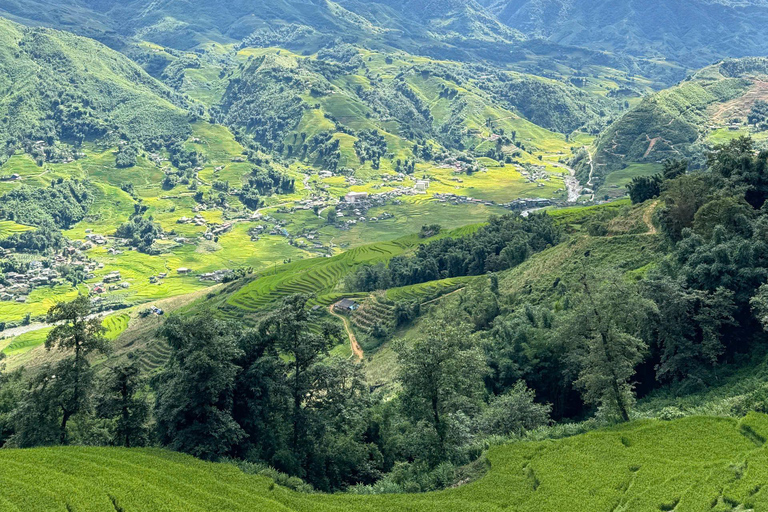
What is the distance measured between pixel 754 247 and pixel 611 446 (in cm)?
2829

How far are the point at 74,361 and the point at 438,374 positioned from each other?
24.8m

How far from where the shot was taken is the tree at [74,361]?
38.4 metres

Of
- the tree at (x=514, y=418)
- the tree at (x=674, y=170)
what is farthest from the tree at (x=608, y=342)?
the tree at (x=674, y=170)

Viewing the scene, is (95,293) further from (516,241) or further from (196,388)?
(196,388)

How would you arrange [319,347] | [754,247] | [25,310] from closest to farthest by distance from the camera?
[319,347] → [754,247] → [25,310]

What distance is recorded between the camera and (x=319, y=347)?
1743 inches

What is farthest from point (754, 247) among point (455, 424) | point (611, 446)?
point (455, 424)

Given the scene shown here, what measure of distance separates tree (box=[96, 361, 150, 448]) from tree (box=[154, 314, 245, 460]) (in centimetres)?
131

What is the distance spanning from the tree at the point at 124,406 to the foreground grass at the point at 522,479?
367 centimetres

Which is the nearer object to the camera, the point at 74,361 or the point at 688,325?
the point at 74,361

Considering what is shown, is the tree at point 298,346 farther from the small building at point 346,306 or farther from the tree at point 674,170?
the tree at point 674,170

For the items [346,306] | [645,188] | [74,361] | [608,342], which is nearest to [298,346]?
[74,361]

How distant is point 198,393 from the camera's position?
39.8 meters

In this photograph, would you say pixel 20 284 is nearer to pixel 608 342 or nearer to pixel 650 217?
pixel 650 217
